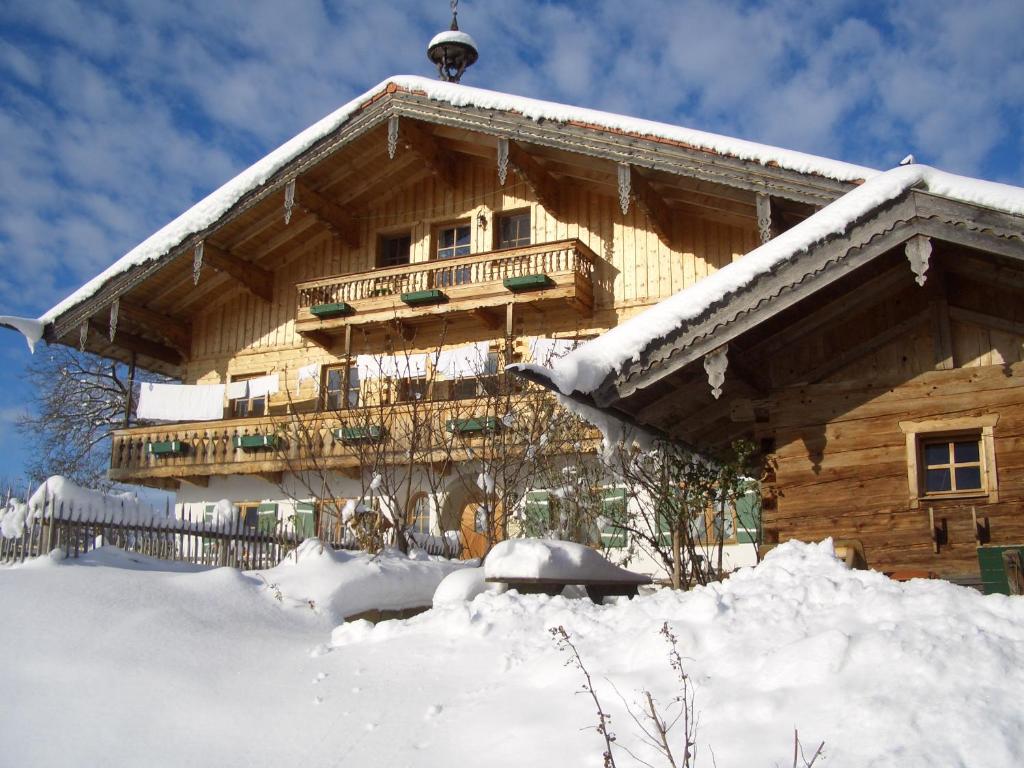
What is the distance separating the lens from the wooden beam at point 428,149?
70.8ft

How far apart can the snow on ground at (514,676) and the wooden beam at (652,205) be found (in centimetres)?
1228

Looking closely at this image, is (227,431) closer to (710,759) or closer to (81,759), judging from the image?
(81,759)

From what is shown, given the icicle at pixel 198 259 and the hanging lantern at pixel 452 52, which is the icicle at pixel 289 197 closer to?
the icicle at pixel 198 259

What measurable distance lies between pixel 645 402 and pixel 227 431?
1602 centimetres

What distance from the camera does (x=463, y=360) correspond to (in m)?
21.1

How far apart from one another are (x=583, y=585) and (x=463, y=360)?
38.1ft

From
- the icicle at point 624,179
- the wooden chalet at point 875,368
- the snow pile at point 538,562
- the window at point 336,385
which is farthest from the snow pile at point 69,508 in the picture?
the icicle at point 624,179

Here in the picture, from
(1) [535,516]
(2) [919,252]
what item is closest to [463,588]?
(2) [919,252]

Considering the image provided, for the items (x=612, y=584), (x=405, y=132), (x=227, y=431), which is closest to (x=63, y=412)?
(x=227, y=431)

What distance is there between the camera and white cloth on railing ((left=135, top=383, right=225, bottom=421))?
24219 millimetres

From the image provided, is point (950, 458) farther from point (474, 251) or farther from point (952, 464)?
point (474, 251)

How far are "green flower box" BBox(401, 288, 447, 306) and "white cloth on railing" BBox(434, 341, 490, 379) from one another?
1154 millimetres

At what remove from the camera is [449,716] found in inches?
222

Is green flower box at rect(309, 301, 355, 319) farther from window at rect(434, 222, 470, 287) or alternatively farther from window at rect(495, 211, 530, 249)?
window at rect(495, 211, 530, 249)
